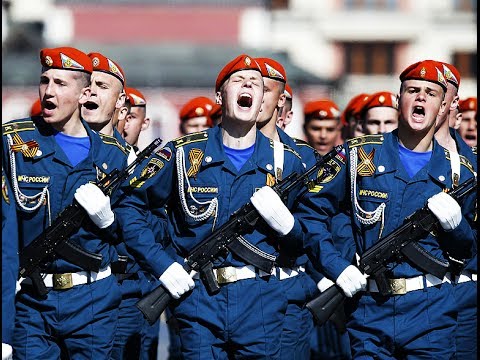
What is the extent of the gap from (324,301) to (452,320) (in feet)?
2.60

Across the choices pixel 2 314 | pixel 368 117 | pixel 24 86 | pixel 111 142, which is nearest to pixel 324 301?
pixel 111 142

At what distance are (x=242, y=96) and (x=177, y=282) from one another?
128 centimetres

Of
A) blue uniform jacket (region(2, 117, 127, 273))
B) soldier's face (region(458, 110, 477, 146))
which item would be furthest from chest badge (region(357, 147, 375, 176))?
soldier's face (region(458, 110, 477, 146))

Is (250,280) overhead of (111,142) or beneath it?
beneath

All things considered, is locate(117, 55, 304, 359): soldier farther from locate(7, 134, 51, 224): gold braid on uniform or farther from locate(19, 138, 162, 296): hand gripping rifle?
locate(7, 134, 51, 224): gold braid on uniform

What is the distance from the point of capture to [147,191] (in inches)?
364

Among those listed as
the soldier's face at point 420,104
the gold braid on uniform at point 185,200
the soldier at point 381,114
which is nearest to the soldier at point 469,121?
the soldier at point 381,114

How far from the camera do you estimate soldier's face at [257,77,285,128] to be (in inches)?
433

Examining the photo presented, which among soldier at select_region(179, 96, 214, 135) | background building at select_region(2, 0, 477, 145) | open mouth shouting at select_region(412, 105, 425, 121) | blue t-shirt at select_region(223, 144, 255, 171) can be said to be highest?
open mouth shouting at select_region(412, 105, 425, 121)

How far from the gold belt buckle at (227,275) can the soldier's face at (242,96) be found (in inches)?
37.4

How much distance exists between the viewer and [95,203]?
888 centimetres

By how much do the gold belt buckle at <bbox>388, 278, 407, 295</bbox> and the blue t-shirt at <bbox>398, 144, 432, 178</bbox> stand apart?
27.3 inches

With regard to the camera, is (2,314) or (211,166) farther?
(211,166)

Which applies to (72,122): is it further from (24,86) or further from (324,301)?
(24,86)
